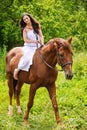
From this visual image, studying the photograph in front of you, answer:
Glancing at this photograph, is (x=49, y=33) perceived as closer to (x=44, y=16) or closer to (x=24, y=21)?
(x=44, y=16)

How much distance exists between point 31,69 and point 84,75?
5233mm

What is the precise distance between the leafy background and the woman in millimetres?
1024

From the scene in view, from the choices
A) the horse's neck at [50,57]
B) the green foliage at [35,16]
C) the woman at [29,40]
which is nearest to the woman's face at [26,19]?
the woman at [29,40]

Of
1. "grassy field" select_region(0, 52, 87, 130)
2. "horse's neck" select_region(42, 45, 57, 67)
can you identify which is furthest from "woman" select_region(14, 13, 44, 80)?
"grassy field" select_region(0, 52, 87, 130)

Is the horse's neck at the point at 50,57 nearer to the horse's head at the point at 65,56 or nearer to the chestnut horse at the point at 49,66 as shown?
the chestnut horse at the point at 49,66

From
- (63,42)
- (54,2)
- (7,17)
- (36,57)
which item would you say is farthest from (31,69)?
(54,2)

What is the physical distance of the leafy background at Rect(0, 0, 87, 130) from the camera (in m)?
8.17

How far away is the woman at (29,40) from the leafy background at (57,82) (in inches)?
40.3

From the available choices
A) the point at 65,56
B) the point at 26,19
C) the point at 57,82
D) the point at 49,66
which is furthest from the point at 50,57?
the point at 57,82

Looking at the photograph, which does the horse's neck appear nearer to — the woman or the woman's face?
the woman

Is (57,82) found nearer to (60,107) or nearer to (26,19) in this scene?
(60,107)

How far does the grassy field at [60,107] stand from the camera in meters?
7.84

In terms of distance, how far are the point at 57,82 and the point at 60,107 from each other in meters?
2.98

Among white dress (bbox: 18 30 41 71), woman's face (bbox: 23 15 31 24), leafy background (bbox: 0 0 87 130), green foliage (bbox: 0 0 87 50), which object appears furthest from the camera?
green foliage (bbox: 0 0 87 50)
